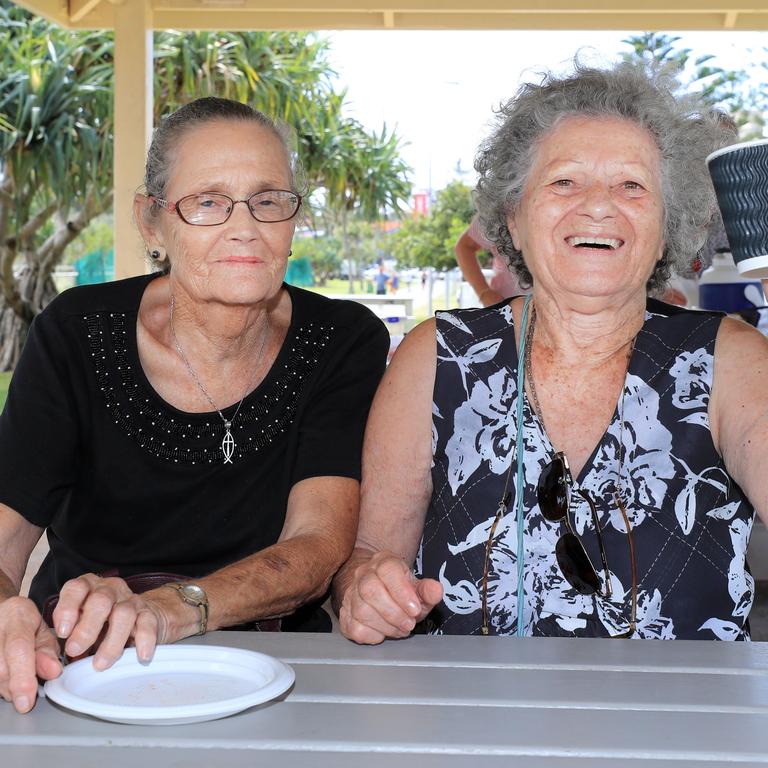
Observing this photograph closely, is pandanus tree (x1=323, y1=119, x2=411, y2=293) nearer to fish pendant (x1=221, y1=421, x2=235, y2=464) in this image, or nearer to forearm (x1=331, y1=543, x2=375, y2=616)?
fish pendant (x1=221, y1=421, x2=235, y2=464)

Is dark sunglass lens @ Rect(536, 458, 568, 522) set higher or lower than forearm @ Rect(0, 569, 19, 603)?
higher

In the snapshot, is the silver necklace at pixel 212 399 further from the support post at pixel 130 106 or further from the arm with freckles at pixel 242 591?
the support post at pixel 130 106

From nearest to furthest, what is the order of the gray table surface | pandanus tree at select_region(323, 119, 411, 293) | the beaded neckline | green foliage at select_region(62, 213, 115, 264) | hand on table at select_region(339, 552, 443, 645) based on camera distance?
the gray table surface, hand on table at select_region(339, 552, 443, 645), the beaded neckline, pandanus tree at select_region(323, 119, 411, 293), green foliage at select_region(62, 213, 115, 264)

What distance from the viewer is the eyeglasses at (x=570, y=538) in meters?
1.67

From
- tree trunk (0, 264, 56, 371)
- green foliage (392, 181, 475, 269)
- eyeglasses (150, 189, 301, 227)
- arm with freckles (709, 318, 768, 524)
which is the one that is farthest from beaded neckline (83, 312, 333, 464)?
green foliage (392, 181, 475, 269)

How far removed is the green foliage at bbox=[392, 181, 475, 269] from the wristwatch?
61.6 ft

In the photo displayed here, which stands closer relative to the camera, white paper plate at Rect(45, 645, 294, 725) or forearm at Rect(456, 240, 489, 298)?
white paper plate at Rect(45, 645, 294, 725)

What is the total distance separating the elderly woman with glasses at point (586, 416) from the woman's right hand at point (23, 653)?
1.85ft

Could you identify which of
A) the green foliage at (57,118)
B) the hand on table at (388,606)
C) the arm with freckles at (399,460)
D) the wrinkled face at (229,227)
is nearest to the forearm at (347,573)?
the arm with freckles at (399,460)

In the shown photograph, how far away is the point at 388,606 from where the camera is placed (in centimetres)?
136

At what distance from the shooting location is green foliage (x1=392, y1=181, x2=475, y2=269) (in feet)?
67.8

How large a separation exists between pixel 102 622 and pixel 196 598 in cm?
21

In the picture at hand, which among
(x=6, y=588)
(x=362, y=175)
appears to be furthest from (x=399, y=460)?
(x=362, y=175)

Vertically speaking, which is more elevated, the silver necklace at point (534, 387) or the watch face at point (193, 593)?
the silver necklace at point (534, 387)
